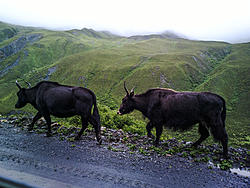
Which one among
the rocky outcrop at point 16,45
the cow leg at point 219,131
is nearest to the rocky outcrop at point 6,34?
the rocky outcrop at point 16,45

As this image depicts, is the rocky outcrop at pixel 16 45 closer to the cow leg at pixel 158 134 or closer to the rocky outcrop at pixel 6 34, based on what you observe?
the rocky outcrop at pixel 6 34

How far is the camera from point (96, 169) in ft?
17.7

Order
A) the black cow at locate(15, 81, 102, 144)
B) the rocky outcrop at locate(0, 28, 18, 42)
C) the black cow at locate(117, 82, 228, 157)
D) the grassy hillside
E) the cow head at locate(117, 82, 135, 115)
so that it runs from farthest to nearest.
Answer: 1. the rocky outcrop at locate(0, 28, 18, 42)
2. the grassy hillside
3. the cow head at locate(117, 82, 135, 115)
4. the black cow at locate(15, 81, 102, 144)
5. the black cow at locate(117, 82, 228, 157)

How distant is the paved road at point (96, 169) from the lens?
4766mm

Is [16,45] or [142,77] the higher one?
[16,45]

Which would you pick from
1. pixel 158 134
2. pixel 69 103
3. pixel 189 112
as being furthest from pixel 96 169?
pixel 189 112

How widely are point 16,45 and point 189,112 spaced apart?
367 ft

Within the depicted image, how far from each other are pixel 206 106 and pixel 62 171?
571 centimetres

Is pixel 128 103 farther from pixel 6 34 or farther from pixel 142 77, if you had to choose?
pixel 6 34

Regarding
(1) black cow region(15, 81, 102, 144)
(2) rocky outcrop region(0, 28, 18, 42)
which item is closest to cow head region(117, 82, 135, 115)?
(1) black cow region(15, 81, 102, 144)

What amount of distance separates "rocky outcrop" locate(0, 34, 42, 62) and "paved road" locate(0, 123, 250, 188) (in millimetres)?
99150

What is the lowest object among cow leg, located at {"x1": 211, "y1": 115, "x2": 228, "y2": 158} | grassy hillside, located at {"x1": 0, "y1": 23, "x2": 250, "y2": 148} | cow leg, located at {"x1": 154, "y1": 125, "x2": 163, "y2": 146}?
grassy hillside, located at {"x1": 0, "y1": 23, "x2": 250, "y2": 148}

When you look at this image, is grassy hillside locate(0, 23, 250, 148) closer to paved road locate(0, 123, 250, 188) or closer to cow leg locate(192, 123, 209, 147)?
cow leg locate(192, 123, 209, 147)

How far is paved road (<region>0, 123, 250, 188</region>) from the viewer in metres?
4.77
